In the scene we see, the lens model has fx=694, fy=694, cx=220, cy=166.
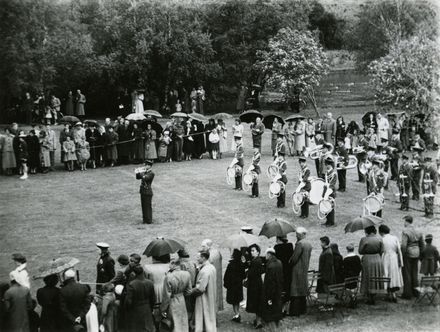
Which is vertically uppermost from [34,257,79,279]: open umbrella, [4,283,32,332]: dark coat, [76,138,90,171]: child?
[76,138,90,171]: child

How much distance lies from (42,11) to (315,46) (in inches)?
665

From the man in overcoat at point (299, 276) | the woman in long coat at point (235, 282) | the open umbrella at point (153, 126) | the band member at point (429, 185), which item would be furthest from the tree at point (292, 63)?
the woman in long coat at point (235, 282)

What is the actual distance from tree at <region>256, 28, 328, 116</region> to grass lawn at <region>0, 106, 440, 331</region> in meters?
14.2

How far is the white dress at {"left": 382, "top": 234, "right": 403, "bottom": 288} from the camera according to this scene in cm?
1459

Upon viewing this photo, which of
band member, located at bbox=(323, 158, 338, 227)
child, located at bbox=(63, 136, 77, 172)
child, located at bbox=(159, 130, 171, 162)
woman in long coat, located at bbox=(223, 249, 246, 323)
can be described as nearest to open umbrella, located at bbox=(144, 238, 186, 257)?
woman in long coat, located at bbox=(223, 249, 246, 323)

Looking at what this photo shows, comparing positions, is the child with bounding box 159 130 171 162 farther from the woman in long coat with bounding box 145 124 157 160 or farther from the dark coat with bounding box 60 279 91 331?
the dark coat with bounding box 60 279 91 331

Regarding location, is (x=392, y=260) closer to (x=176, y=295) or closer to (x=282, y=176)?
(x=176, y=295)

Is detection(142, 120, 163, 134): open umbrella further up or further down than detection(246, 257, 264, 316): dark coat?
further up

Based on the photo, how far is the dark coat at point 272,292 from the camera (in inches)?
508

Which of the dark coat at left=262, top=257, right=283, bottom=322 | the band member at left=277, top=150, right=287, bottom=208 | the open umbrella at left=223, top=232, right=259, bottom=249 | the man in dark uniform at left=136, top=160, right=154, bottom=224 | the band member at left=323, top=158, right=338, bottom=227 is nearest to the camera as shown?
the dark coat at left=262, top=257, right=283, bottom=322

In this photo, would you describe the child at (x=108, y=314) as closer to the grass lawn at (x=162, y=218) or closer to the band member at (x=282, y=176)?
the grass lawn at (x=162, y=218)

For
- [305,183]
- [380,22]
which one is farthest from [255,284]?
[380,22]

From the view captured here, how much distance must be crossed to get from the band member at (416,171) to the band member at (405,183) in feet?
0.77

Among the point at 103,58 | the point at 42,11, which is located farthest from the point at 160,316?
the point at 103,58
